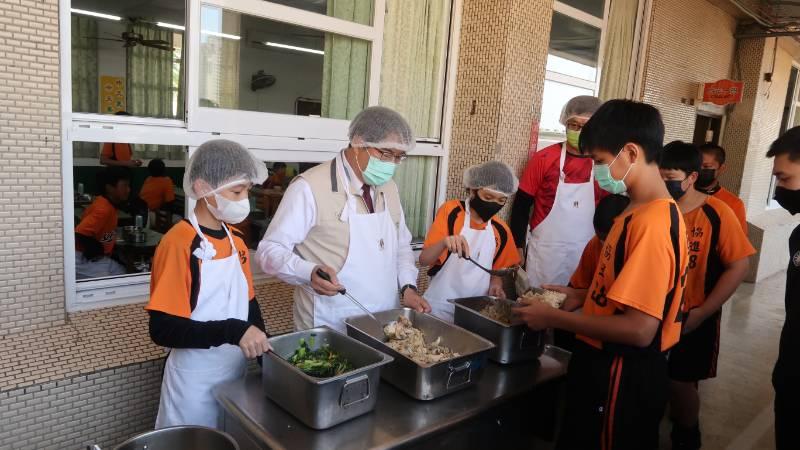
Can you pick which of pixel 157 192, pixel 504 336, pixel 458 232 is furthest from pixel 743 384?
pixel 157 192

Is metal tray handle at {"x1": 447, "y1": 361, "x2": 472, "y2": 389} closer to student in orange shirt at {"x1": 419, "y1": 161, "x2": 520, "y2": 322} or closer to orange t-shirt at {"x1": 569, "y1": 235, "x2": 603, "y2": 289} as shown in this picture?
orange t-shirt at {"x1": 569, "y1": 235, "x2": 603, "y2": 289}

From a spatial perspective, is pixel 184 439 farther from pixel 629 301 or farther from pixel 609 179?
pixel 609 179

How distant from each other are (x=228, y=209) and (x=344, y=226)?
0.49m

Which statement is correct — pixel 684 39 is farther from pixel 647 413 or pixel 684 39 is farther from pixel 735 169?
pixel 647 413

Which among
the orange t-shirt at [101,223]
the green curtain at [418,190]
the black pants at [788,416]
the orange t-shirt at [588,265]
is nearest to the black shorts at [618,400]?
the orange t-shirt at [588,265]

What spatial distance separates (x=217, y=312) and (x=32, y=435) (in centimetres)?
94

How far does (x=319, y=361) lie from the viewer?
1671 millimetres

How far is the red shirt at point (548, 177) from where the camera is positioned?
3055 mm

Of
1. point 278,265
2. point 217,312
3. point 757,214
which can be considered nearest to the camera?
point 217,312

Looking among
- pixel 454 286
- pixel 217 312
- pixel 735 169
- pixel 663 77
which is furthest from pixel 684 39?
pixel 217 312

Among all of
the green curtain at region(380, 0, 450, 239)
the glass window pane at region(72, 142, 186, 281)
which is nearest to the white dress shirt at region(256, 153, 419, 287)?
the glass window pane at region(72, 142, 186, 281)

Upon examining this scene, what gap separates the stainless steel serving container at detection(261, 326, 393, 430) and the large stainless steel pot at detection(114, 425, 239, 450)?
0.64 feet

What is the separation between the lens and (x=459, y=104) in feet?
13.5

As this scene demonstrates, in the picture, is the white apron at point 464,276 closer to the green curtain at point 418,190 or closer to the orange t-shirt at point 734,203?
the green curtain at point 418,190
